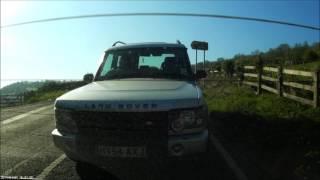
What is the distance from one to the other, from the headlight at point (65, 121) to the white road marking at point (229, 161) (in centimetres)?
224

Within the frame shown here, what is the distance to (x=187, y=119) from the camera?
21.9 feet

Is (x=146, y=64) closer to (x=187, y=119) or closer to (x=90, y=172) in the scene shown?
(x=90, y=172)

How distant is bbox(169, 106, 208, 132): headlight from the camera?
6.60 meters

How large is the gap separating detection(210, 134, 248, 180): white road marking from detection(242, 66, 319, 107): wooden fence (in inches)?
199

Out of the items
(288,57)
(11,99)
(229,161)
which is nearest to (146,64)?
(229,161)

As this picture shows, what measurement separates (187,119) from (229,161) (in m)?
2.13

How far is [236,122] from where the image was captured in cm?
1316

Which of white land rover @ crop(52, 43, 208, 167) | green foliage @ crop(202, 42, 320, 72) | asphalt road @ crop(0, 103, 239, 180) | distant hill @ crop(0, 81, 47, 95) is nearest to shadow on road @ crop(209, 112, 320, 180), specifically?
asphalt road @ crop(0, 103, 239, 180)

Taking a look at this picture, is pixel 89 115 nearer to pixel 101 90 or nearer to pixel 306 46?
pixel 101 90

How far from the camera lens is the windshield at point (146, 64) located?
8.77 metres

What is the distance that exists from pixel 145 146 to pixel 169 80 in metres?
2.06

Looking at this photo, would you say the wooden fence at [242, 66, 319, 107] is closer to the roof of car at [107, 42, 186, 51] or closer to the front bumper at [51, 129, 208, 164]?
the roof of car at [107, 42, 186, 51]

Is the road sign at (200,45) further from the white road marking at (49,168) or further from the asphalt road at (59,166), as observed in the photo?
the white road marking at (49,168)

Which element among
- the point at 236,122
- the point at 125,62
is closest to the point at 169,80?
the point at 125,62
